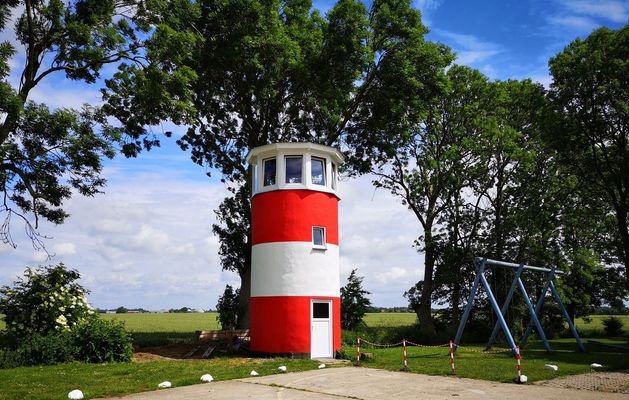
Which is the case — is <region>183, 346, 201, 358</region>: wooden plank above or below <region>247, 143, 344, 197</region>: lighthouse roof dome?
below

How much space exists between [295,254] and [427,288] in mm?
18456

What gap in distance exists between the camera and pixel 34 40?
1961cm

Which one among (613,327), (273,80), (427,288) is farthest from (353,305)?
(613,327)

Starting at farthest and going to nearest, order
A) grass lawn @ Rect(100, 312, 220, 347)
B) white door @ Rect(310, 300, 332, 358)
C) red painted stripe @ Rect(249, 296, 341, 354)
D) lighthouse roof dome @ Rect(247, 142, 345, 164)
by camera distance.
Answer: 1. grass lawn @ Rect(100, 312, 220, 347)
2. lighthouse roof dome @ Rect(247, 142, 345, 164)
3. white door @ Rect(310, 300, 332, 358)
4. red painted stripe @ Rect(249, 296, 341, 354)

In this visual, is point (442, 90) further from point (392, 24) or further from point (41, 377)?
point (41, 377)

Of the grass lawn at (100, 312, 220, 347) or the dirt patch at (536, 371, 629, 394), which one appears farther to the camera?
the grass lawn at (100, 312, 220, 347)

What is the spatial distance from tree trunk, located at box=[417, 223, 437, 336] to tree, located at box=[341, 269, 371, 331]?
17.8 feet

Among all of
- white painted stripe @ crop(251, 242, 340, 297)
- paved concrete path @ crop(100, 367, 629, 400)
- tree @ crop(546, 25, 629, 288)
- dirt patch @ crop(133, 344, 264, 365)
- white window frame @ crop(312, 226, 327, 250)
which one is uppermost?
tree @ crop(546, 25, 629, 288)

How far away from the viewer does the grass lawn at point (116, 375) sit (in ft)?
39.9

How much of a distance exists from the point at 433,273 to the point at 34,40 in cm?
2835

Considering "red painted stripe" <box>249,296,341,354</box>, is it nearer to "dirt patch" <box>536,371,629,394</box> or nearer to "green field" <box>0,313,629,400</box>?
"green field" <box>0,313,629,400</box>

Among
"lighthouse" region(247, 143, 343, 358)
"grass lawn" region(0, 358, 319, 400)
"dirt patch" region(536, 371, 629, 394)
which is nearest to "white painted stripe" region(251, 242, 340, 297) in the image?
"lighthouse" region(247, 143, 343, 358)

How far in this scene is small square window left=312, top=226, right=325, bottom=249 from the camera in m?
20.8

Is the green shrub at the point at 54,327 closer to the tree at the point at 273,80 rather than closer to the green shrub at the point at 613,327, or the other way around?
the tree at the point at 273,80
